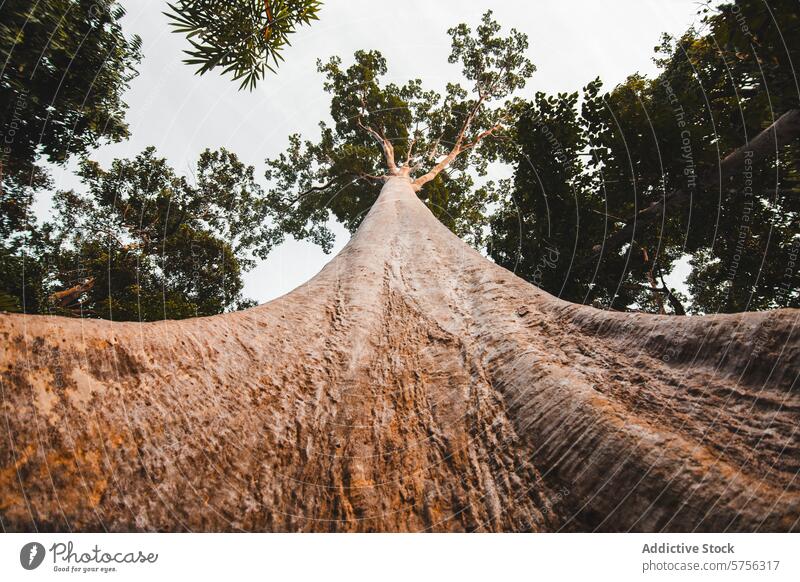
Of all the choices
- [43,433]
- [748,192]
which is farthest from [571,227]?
[43,433]

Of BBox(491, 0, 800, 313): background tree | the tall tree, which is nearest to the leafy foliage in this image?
the tall tree

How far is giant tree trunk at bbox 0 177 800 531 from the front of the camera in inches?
38.8

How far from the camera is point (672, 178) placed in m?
4.38

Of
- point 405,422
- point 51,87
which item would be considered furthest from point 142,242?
point 405,422

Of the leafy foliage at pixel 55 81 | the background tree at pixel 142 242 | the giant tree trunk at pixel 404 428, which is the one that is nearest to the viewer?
the giant tree trunk at pixel 404 428

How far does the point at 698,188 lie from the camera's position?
4.16 metres

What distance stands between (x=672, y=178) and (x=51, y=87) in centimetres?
720

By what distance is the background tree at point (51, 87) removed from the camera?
11.4 feet

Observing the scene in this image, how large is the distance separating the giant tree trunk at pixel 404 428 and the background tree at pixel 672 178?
10.5 ft

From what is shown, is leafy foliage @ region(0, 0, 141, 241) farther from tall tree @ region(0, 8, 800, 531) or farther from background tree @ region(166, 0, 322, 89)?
tall tree @ region(0, 8, 800, 531)

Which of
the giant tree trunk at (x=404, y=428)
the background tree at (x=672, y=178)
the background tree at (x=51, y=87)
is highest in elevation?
the background tree at (x=51, y=87)

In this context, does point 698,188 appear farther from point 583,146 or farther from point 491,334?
point 491,334

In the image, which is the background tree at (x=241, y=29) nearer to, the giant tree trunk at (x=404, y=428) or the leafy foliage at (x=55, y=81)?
the leafy foliage at (x=55, y=81)

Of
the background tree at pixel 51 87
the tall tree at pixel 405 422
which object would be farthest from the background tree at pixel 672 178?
the background tree at pixel 51 87
